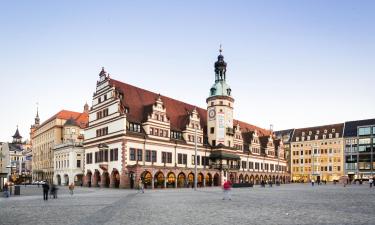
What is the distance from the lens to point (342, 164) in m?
125

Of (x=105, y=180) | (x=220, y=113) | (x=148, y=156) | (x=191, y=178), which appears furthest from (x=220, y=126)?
(x=105, y=180)

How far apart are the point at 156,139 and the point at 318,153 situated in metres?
84.3

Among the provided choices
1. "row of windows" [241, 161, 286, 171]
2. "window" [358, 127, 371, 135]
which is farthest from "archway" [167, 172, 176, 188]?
"window" [358, 127, 371, 135]

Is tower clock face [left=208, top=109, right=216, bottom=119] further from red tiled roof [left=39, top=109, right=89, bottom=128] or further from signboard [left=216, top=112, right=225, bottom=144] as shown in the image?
red tiled roof [left=39, top=109, right=89, bottom=128]

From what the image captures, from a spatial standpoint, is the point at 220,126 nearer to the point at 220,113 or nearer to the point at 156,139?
the point at 220,113

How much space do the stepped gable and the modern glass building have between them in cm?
6310

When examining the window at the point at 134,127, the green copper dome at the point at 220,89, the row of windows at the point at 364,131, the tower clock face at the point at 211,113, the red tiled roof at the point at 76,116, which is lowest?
the window at the point at 134,127

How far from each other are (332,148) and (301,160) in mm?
12501

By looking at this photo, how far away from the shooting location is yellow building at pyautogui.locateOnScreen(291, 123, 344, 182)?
416 feet

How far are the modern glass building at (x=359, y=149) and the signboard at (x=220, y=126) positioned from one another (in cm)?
6073

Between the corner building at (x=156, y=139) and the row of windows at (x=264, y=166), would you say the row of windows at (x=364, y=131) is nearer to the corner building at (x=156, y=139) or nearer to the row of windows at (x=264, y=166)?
the row of windows at (x=264, y=166)

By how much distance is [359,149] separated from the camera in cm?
12075

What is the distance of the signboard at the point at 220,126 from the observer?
3076 inches

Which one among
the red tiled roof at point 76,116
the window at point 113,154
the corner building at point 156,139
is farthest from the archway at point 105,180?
the red tiled roof at point 76,116
